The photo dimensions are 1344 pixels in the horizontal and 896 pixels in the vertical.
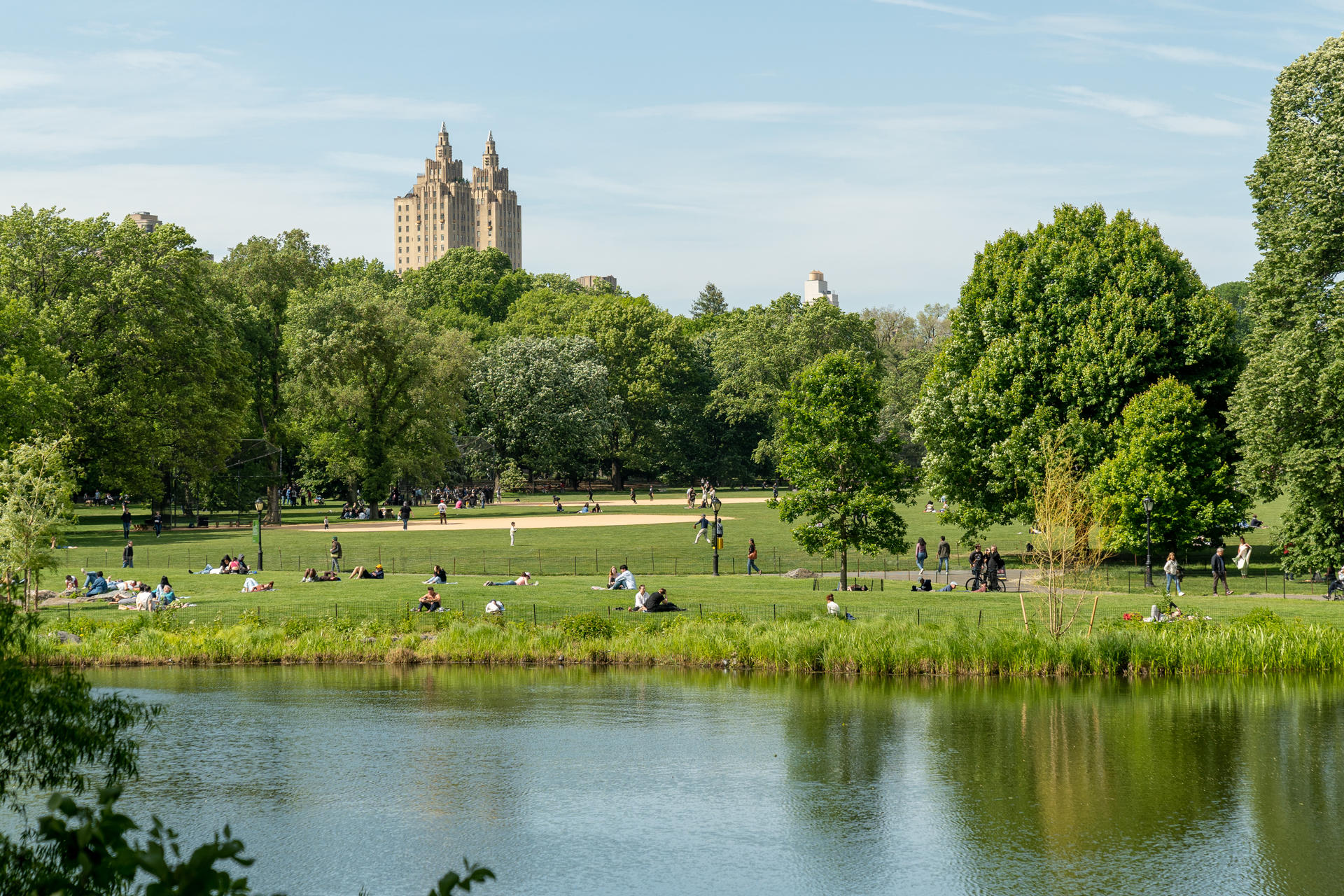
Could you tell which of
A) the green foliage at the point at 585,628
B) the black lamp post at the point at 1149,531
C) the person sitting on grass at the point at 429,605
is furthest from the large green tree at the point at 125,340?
the black lamp post at the point at 1149,531

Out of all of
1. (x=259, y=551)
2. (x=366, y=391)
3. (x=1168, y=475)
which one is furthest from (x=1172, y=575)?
(x=366, y=391)

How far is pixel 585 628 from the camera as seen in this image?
3438 cm

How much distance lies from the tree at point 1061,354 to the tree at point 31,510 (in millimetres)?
31508

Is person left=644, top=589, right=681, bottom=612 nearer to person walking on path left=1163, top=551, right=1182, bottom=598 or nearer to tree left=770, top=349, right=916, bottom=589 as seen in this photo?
tree left=770, top=349, right=916, bottom=589

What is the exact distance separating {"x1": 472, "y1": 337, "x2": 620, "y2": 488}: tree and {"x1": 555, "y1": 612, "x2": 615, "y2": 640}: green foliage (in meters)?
60.8

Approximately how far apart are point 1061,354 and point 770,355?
189 ft

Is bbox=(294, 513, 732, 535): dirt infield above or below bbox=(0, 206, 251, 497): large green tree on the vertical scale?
below

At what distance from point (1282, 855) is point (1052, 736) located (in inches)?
294

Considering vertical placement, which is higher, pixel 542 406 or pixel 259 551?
pixel 542 406

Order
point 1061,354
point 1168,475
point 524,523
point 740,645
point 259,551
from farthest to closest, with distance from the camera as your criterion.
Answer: point 524,523
point 259,551
point 1061,354
point 1168,475
point 740,645

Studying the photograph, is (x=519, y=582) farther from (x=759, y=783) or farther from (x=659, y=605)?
(x=759, y=783)

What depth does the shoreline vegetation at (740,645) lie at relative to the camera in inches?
1225

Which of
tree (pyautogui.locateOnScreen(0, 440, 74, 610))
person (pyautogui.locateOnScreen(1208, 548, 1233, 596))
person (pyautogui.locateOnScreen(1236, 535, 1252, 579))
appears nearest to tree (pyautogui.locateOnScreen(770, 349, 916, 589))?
person (pyautogui.locateOnScreen(1208, 548, 1233, 596))

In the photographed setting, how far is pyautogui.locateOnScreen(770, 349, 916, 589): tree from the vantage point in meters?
42.6
